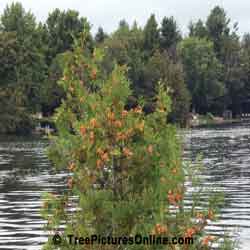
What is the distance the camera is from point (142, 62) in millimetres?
148375

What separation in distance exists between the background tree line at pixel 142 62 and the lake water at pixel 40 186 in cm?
2286

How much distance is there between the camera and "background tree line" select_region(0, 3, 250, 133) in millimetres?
118375

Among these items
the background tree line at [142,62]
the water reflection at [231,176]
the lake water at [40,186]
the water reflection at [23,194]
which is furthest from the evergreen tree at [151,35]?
the water reflection at [23,194]

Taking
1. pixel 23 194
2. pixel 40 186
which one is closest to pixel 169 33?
pixel 40 186

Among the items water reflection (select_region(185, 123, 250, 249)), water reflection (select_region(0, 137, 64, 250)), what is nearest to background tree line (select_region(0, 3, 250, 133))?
water reflection (select_region(185, 123, 250, 249))

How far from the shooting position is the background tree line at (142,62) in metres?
118

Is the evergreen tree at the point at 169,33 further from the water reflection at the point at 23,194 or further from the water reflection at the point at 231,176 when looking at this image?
the water reflection at the point at 23,194

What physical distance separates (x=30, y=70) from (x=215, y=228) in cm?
9841

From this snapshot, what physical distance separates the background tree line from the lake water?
900 inches

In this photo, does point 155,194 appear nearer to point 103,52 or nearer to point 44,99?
point 103,52

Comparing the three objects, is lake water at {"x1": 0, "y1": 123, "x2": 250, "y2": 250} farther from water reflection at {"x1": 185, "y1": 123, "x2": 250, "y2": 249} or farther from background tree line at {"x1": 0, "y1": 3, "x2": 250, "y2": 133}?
background tree line at {"x1": 0, "y1": 3, "x2": 250, "y2": 133}

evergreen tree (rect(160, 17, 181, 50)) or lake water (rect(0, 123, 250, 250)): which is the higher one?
evergreen tree (rect(160, 17, 181, 50))

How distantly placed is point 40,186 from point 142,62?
107904mm

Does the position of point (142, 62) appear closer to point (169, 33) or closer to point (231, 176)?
point (169, 33)
